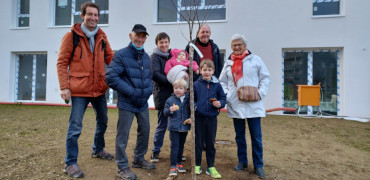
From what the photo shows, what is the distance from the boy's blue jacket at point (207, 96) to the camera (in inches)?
115

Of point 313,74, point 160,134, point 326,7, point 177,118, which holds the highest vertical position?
point 326,7

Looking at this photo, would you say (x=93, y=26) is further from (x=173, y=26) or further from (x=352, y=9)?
(x=352, y=9)

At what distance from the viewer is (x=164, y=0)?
10.1m

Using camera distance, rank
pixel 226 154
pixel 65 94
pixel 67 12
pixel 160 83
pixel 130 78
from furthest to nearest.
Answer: pixel 67 12 → pixel 226 154 → pixel 160 83 → pixel 130 78 → pixel 65 94

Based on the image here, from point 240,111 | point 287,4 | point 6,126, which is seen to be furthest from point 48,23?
point 240,111

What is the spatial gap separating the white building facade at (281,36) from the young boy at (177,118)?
4471 mm

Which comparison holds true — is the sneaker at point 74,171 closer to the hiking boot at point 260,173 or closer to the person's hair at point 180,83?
the person's hair at point 180,83

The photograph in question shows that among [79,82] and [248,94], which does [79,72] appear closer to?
[79,82]

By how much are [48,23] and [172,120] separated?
34.3 ft

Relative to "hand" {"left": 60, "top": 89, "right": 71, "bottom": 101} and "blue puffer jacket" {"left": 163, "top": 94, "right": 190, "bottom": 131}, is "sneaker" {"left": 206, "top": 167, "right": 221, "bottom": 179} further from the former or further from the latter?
"hand" {"left": 60, "top": 89, "right": 71, "bottom": 101}

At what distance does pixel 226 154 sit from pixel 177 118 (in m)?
1.34

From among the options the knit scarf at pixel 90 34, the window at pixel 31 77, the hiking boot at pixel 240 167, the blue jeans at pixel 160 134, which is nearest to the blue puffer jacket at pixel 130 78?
the knit scarf at pixel 90 34

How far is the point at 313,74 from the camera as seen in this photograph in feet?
28.9

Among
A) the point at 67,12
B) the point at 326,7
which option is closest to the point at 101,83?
the point at 326,7
